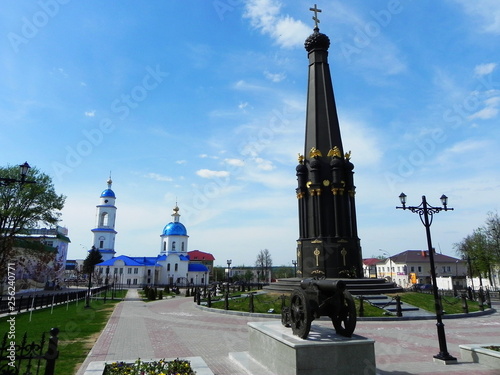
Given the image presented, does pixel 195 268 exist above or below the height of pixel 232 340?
above

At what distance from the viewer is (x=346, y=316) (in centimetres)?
728

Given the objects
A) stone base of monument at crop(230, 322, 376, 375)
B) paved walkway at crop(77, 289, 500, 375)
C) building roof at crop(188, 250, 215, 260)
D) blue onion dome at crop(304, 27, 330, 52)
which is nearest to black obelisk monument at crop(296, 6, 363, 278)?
blue onion dome at crop(304, 27, 330, 52)

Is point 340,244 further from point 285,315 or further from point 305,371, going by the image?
point 305,371

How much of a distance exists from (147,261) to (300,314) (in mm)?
72841

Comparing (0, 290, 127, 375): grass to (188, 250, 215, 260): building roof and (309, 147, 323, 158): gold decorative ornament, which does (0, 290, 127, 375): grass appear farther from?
(188, 250, 215, 260): building roof

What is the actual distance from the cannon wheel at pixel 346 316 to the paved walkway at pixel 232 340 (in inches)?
51.9

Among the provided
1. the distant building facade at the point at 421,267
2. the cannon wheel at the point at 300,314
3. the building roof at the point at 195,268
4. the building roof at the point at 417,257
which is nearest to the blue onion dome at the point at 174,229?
the building roof at the point at 195,268

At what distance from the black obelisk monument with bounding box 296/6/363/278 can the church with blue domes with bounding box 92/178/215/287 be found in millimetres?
52882

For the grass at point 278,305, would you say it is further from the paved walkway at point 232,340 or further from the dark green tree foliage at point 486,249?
the dark green tree foliage at point 486,249

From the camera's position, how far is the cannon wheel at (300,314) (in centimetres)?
695

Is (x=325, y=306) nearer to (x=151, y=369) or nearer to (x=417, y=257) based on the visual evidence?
(x=151, y=369)

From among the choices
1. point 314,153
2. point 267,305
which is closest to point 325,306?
point 267,305

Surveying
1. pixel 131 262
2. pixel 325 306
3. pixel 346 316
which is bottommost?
pixel 346 316

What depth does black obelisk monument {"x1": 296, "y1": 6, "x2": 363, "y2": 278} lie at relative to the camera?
71.1ft
